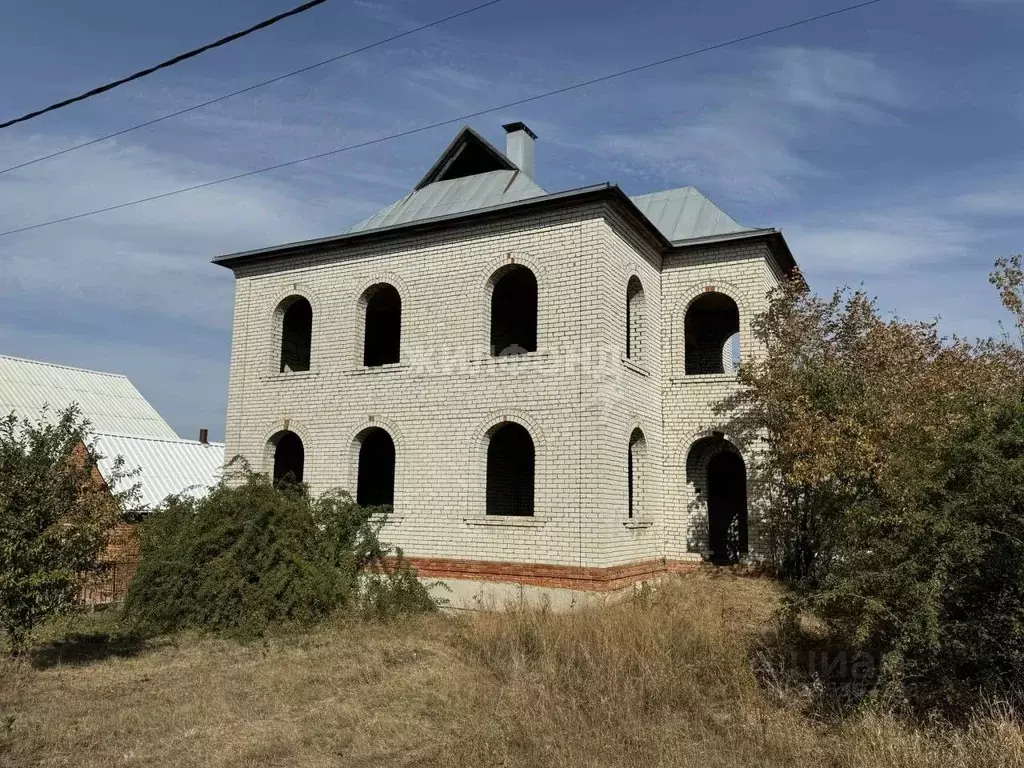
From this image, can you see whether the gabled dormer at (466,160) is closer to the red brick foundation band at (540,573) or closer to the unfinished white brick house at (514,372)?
the unfinished white brick house at (514,372)

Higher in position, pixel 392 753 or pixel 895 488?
pixel 895 488

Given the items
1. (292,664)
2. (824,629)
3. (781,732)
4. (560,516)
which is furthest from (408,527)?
(781,732)

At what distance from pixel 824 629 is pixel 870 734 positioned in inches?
156

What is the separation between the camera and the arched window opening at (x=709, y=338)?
17.8 metres

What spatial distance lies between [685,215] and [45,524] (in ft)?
42.1

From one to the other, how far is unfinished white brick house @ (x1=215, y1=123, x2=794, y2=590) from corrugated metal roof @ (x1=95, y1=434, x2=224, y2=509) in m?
5.42

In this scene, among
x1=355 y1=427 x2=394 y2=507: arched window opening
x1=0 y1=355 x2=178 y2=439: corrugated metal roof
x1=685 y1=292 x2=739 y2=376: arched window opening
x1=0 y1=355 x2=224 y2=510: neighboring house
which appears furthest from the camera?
x1=0 y1=355 x2=178 y2=439: corrugated metal roof

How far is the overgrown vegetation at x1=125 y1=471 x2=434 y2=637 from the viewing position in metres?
11.8

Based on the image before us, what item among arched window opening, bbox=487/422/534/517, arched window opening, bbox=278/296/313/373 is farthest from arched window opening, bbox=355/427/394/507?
arched window opening, bbox=487/422/534/517

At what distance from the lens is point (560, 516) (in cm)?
1229

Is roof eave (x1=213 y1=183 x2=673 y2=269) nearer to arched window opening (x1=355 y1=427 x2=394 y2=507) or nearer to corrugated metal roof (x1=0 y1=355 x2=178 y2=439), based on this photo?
arched window opening (x1=355 y1=427 x2=394 y2=507)

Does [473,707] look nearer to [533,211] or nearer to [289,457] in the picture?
[533,211]

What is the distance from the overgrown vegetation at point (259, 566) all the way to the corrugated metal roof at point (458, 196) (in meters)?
5.90

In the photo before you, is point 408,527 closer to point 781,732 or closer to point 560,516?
point 560,516
